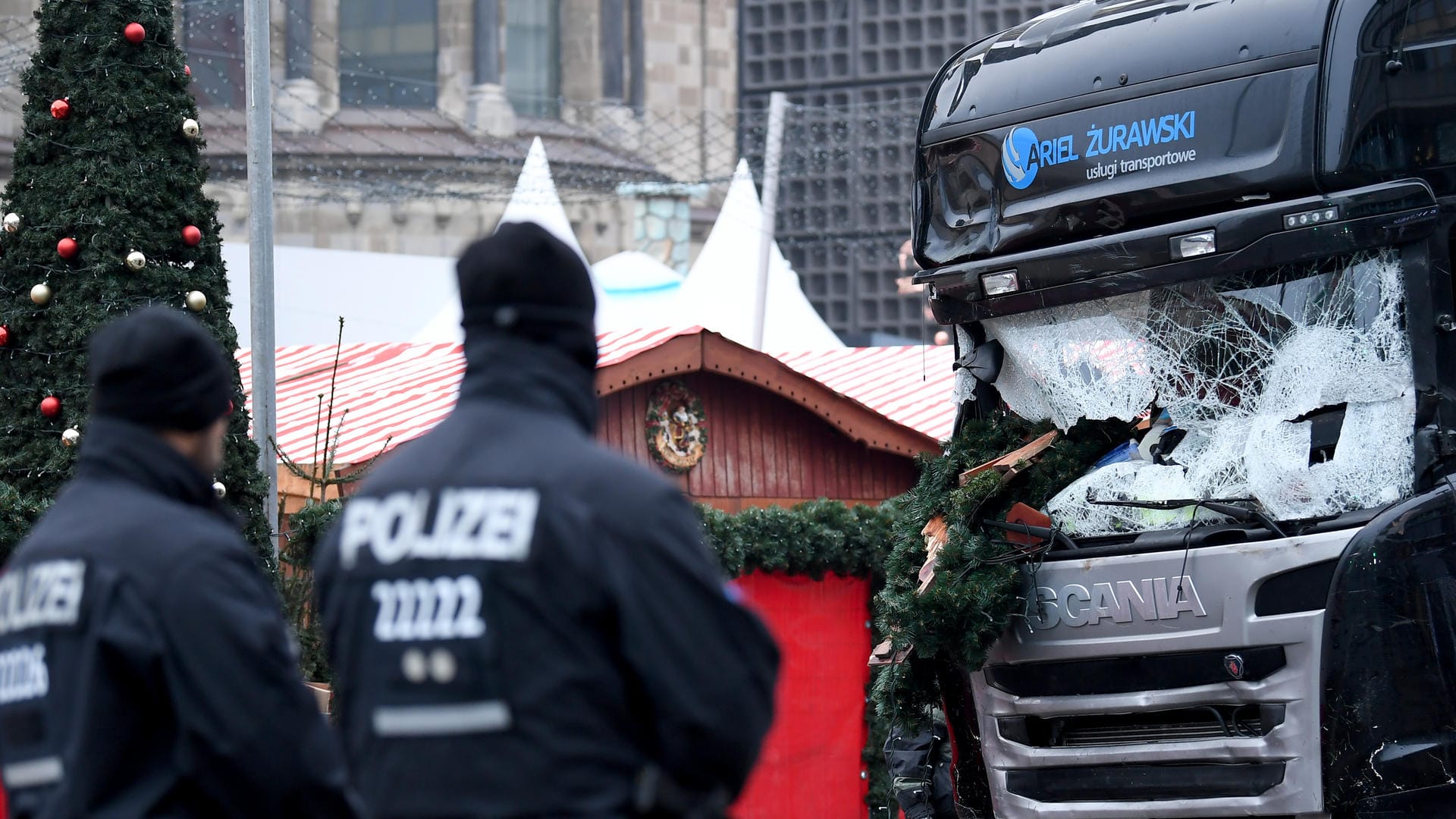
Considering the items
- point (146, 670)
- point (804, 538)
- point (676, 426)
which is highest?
point (676, 426)

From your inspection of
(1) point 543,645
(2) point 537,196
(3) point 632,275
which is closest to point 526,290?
(1) point 543,645

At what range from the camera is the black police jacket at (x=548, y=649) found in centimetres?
283

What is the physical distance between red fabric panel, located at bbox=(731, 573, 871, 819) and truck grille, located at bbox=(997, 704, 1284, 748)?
432 cm

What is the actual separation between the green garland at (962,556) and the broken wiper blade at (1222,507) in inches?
18.8

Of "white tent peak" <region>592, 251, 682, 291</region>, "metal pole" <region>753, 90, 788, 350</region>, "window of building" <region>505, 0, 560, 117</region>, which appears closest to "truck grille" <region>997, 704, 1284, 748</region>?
"metal pole" <region>753, 90, 788, 350</region>

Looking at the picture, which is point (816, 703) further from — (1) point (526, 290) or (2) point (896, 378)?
(1) point (526, 290)

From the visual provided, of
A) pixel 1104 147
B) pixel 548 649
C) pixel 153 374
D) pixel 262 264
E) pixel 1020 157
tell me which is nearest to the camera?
pixel 548 649

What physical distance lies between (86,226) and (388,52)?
22014mm

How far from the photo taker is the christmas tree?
8.34m

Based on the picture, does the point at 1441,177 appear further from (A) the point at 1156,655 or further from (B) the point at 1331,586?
(A) the point at 1156,655

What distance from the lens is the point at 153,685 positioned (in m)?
3.34

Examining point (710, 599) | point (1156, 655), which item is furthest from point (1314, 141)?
point (710, 599)

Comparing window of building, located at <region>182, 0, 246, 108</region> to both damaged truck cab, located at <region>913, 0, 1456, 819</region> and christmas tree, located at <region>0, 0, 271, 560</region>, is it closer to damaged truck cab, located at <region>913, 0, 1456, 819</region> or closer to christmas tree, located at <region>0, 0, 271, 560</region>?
christmas tree, located at <region>0, 0, 271, 560</region>

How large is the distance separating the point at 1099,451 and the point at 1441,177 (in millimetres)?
1763
